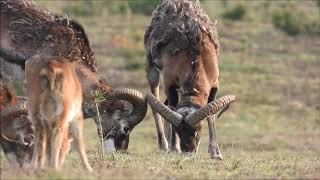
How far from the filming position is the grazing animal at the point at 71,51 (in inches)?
796

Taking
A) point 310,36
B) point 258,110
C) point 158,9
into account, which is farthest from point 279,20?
point 158,9

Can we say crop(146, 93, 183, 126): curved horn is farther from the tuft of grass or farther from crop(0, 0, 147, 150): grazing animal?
the tuft of grass

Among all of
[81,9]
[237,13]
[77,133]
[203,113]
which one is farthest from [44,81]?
[237,13]

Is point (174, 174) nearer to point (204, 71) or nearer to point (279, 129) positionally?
point (204, 71)

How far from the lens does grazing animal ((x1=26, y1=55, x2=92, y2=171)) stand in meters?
13.3

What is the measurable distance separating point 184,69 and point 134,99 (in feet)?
4.30

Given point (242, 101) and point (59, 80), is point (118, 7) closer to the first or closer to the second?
point (242, 101)

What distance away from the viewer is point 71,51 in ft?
66.4

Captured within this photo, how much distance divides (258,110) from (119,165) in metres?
20.4

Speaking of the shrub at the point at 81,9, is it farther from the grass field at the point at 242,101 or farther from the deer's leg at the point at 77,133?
the deer's leg at the point at 77,133

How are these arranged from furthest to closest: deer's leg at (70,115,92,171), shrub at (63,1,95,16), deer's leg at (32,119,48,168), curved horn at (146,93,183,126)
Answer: shrub at (63,1,95,16) < curved horn at (146,93,183,126) < deer's leg at (70,115,92,171) < deer's leg at (32,119,48,168)

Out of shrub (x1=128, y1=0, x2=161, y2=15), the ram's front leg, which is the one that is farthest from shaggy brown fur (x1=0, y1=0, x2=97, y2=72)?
shrub (x1=128, y1=0, x2=161, y2=15)

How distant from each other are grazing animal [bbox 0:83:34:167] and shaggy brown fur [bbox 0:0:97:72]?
14.9ft

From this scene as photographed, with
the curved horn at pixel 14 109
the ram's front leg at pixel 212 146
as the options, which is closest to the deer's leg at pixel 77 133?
the curved horn at pixel 14 109
